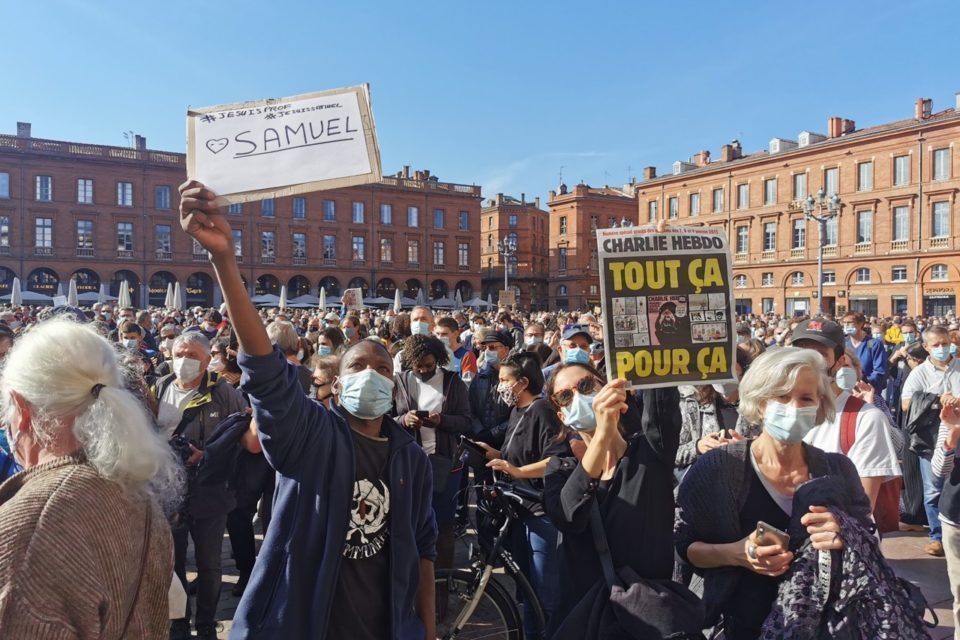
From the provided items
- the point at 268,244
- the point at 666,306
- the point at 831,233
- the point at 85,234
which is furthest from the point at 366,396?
the point at 831,233

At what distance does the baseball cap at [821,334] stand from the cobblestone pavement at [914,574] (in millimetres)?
1980

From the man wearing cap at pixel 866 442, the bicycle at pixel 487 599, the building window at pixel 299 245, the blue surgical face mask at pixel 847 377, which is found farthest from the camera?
the building window at pixel 299 245

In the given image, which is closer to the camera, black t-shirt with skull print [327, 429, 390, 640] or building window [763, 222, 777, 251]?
black t-shirt with skull print [327, 429, 390, 640]

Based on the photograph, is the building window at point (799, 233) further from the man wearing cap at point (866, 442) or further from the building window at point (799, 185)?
the man wearing cap at point (866, 442)

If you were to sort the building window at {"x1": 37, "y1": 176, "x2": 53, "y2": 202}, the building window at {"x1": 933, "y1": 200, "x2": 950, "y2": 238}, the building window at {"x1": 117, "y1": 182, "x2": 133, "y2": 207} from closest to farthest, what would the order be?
1. the building window at {"x1": 933, "y1": 200, "x2": 950, "y2": 238}
2. the building window at {"x1": 37, "y1": 176, "x2": 53, "y2": 202}
3. the building window at {"x1": 117, "y1": 182, "x2": 133, "y2": 207}

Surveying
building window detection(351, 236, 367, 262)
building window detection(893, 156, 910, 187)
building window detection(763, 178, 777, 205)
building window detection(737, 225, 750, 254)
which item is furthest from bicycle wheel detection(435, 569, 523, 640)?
building window detection(737, 225, 750, 254)

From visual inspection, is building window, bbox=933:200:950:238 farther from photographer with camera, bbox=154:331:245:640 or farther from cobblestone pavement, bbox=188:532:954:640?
photographer with camera, bbox=154:331:245:640

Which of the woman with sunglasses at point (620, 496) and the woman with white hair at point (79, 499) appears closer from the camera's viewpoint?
the woman with white hair at point (79, 499)

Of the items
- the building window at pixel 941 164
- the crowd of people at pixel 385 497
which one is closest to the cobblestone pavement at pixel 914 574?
the crowd of people at pixel 385 497

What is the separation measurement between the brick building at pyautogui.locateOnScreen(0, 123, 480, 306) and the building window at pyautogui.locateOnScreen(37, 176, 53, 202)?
0.21 ft

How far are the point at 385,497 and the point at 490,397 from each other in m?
3.34

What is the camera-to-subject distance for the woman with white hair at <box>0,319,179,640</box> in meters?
1.42

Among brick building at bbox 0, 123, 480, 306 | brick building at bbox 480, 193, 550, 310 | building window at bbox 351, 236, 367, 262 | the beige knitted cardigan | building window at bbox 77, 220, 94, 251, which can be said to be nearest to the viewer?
the beige knitted cardigan

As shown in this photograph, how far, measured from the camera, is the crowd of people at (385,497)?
160cm
